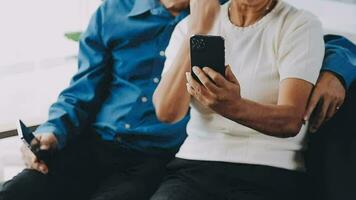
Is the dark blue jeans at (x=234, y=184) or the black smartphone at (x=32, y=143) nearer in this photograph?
the dark blue jeans at (x=234, y=184)

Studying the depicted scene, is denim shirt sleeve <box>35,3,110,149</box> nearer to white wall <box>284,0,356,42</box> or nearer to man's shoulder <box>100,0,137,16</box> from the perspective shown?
man's shoulder <box>100,0,137,16</box>

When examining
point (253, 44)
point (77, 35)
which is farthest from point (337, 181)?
point (77, 35)

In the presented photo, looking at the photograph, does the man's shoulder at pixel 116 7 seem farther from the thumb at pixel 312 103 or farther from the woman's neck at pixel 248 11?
the thumb at pixel 312 103

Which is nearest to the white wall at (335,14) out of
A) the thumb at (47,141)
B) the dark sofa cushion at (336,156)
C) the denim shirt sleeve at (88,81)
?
the dark sofa cushion at (336,156)

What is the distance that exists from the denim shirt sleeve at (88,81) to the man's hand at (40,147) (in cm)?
12

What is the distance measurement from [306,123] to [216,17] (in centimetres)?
38

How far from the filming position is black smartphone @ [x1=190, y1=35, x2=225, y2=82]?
1.11 metres

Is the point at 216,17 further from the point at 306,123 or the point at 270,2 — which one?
the point at 306,123

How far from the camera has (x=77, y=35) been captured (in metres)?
2.12

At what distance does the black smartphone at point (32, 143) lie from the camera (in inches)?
54.0

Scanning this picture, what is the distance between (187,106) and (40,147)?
442 mm

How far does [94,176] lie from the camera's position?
1.51 m

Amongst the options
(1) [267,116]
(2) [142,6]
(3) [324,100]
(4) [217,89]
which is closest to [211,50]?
(4) [217,89]

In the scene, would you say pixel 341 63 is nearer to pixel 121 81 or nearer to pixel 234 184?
pixel 234 184
